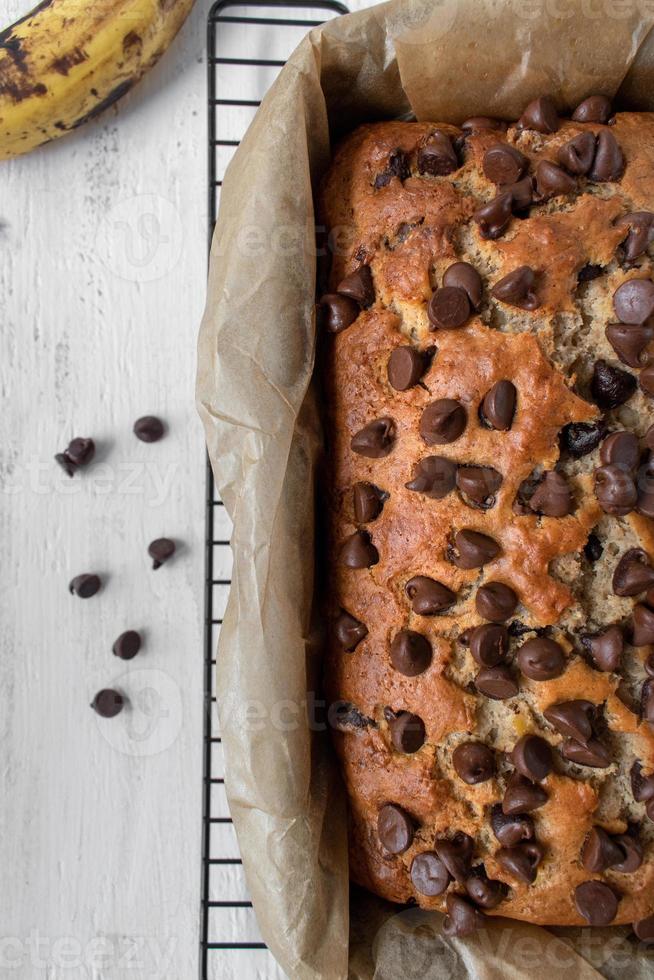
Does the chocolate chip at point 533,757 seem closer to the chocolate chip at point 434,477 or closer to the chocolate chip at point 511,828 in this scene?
the chocolate chip at point 511,828

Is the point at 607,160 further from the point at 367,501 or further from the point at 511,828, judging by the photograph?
the point at 511,828

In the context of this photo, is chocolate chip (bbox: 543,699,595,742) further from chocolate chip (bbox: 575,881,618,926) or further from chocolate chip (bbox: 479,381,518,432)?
chocolate chip (bbox: 479,381,518,432)

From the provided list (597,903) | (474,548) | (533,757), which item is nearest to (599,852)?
(597,903)

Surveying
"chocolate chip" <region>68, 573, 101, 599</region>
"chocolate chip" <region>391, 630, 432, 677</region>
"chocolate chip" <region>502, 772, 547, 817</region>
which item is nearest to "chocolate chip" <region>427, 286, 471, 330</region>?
"chocolate chip" <region>391, 630, 432, 677</region>

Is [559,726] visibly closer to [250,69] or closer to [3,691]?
[3,691]

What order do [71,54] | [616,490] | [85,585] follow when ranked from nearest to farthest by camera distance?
[616,490]
[71,54]
[85,585]

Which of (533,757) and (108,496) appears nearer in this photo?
(533,757)

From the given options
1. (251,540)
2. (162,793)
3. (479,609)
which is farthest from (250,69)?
(162,793)

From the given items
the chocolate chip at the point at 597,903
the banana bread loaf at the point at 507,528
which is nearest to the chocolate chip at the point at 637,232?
the banana bread loaf at the point at 507,528
